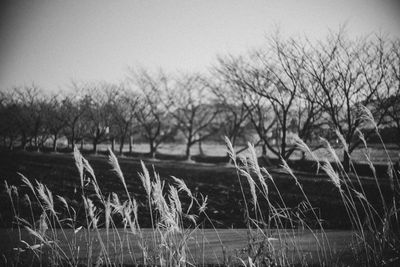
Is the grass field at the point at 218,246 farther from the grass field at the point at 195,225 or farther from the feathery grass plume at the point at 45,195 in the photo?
the feathery grass plume at the point at 45,195

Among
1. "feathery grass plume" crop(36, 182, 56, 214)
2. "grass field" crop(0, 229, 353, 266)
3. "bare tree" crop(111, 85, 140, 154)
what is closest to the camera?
"feathery grass plume" crop(36, 182, 56, 214)

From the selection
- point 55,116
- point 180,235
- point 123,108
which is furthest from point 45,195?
point 55,116

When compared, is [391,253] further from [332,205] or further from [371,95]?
[371,95]

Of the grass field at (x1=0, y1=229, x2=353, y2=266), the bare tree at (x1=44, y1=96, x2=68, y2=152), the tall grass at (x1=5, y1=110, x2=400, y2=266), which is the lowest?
the grass field at (x1=0, y1=229, x2=353, y2=266)

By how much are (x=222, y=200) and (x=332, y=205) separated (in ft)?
10.3

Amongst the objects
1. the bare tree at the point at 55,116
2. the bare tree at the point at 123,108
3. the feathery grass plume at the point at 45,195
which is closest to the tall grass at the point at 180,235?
the feathery grass plume at the point at 45,195

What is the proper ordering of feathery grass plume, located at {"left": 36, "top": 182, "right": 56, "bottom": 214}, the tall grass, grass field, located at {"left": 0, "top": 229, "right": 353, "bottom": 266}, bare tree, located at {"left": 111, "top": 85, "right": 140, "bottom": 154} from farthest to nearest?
1. bare tree, located at {"left": 111, "top": 85, "right": 140, "bottom": 154}
2. grass field, located at {"left": 0, "top": 229, "right": 353, "bottom": 266}
3. the tall grass
4. feathery grass plume, located at {"left": 36, "top": 182, "right": 56, "bottom": 214}

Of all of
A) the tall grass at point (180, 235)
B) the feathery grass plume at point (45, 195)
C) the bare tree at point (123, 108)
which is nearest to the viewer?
the feathery grass plume at point (45, 195)

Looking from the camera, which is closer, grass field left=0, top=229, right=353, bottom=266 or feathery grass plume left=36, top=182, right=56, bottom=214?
feathery grass plume left=36, top=182, right=56, bottom=214

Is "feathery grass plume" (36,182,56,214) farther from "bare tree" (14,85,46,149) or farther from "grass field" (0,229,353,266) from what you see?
"bare tree" (14,85,46,149)

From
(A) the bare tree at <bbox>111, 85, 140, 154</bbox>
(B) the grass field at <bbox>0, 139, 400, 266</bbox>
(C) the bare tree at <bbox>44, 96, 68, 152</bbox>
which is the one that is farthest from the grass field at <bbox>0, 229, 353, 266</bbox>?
(C) the bare tree at <bbox>44, 96, 68, 152</bbox>

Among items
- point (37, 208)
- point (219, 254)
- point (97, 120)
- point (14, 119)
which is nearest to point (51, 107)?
point (14, 119)

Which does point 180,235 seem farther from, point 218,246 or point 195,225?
point 195,225

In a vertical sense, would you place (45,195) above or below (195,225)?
above
